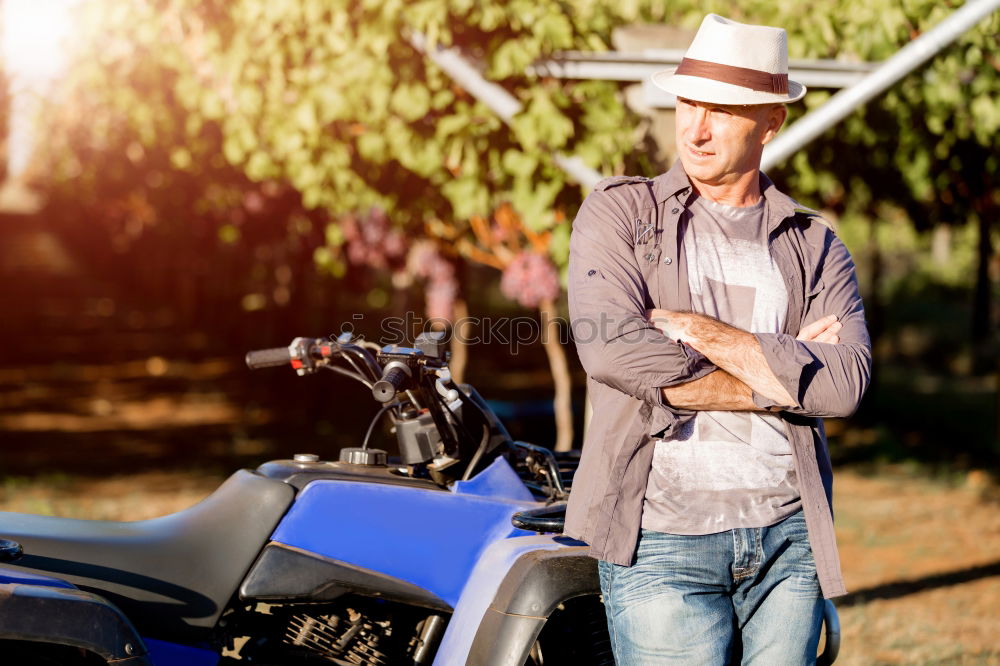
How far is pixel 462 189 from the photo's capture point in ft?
18.7

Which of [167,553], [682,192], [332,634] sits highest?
[682,192]

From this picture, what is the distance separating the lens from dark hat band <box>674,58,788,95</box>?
8.11 ft

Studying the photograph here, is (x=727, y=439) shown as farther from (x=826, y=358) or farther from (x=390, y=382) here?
(x=390, y=382)

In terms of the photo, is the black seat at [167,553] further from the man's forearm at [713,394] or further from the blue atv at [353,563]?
the man's forearm at [713,394]

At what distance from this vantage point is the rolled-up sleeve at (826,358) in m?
2.36

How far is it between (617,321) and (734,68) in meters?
0.63

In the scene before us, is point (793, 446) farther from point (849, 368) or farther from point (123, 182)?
point (123, 182)

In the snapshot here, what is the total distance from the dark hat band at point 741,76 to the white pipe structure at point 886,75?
214 cm

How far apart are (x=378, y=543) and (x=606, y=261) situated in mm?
920

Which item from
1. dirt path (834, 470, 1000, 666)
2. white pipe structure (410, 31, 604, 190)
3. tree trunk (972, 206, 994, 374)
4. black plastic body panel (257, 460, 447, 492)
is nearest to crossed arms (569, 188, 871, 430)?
black plastic body panel (257, 460, 447, 492)

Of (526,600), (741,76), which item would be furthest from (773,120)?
(526,600)

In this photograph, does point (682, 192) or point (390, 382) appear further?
point (390, 382)

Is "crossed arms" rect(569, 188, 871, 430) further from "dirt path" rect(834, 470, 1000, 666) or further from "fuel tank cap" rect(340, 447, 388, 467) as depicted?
"dirt path" rect(834, 470, 1000, 666)

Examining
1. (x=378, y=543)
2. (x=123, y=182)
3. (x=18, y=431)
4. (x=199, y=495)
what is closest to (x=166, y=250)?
(x=123, y=182)
